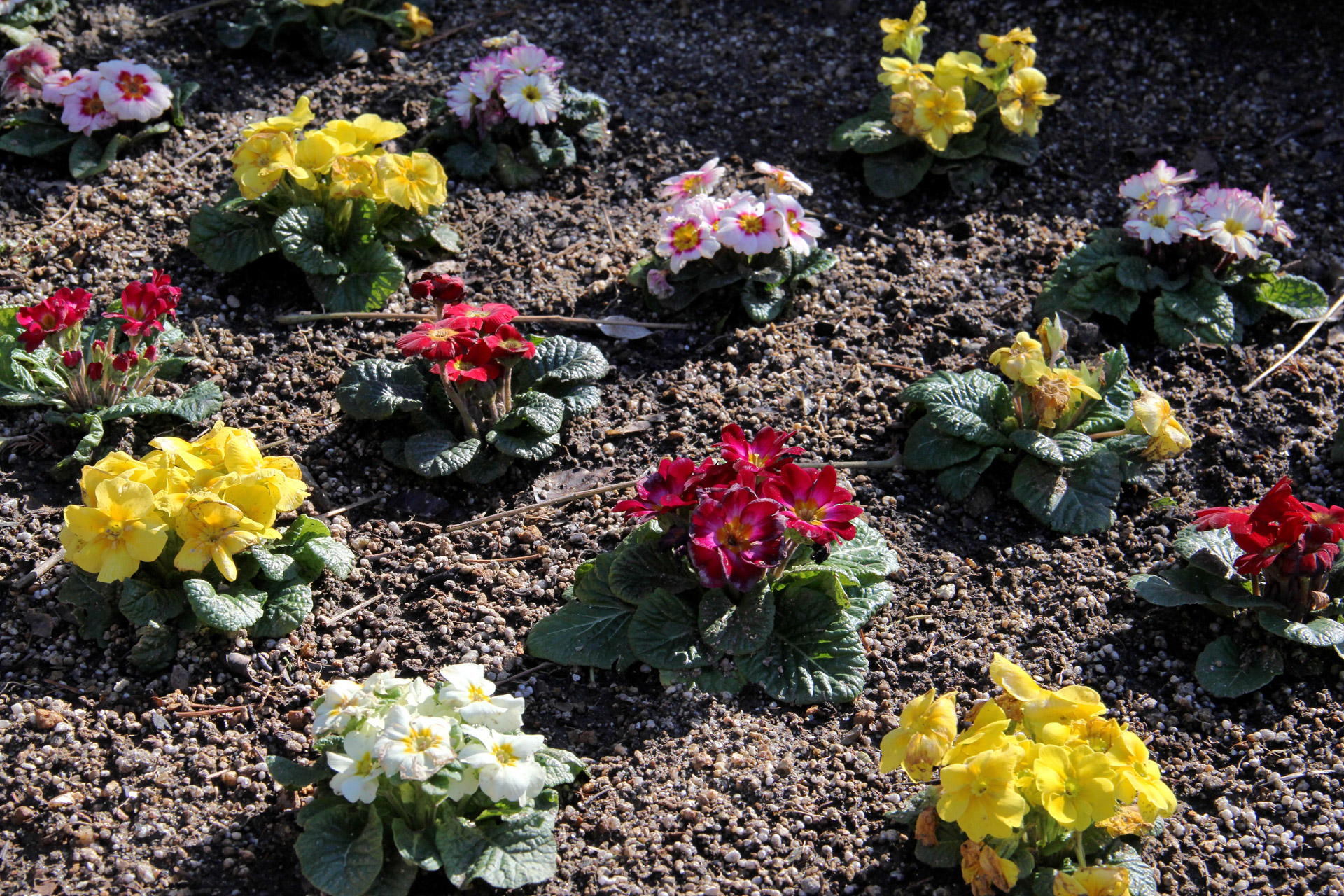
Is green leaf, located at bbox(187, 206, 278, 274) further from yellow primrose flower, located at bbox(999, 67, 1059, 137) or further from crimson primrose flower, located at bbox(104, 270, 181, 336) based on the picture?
yellow primrose flower, located at bbox(999, 67, 1059, 137)

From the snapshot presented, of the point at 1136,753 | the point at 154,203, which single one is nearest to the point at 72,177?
the point at 154,203

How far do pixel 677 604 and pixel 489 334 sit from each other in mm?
959

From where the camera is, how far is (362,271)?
3.94 m

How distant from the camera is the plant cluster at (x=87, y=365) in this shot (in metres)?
3.24

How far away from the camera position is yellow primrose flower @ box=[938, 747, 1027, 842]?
2326 mm

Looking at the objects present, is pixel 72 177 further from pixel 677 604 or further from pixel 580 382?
pixel 677 604

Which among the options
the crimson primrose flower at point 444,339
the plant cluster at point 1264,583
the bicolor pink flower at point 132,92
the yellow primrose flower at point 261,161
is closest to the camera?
the plant cluster at point 1264,583

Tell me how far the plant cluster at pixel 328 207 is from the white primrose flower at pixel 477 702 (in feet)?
5.70

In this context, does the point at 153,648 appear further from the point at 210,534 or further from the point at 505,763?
the point at 505,763

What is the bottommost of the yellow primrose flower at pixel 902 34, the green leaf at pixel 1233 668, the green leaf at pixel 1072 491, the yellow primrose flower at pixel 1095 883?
the green leaf at pixel 1233 668

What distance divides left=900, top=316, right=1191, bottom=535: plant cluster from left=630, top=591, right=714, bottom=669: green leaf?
0.96 metres

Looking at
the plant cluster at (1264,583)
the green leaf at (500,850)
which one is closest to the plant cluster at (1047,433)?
the plant cluster at (1264,583)

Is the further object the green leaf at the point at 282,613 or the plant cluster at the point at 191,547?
the green leaf at the point at 282,613

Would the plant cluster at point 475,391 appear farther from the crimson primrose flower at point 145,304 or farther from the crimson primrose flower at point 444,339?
the crimson primrose flower at point 145,304
